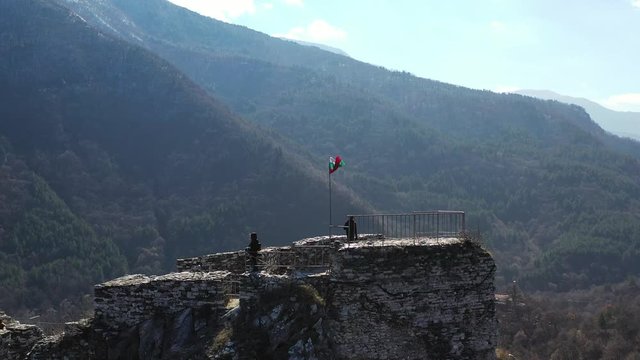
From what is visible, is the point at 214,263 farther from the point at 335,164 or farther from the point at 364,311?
the point at 364,311

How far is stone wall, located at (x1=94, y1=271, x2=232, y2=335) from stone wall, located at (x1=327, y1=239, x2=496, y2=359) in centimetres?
382

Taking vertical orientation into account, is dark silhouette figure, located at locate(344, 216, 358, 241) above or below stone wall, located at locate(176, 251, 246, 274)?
above

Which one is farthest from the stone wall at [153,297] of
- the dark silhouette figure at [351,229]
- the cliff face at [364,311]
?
the dark silhouette figure at [351,229]

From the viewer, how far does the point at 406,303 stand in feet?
55.7

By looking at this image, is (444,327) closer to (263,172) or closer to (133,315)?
(133,315)

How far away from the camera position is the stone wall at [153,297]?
752 inches

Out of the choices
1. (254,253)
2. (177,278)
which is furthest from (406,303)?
(177,278)

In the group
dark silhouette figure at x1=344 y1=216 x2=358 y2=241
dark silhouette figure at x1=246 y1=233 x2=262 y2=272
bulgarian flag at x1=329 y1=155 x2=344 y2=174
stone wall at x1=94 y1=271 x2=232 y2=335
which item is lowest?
stone wall at x1=94 y1=271 x2=232 y2=335

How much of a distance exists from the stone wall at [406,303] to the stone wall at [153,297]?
382 cm

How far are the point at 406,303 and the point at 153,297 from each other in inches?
290

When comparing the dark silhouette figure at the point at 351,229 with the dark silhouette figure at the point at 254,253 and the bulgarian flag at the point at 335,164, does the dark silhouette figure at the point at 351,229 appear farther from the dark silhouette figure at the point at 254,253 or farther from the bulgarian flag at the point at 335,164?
the dark silhouette figure at the point at 254,253

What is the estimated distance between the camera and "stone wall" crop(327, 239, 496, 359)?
55.5ft

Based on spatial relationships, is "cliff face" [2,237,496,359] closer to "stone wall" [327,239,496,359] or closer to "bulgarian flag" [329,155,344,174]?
"stone wall" [327,239,496,359]

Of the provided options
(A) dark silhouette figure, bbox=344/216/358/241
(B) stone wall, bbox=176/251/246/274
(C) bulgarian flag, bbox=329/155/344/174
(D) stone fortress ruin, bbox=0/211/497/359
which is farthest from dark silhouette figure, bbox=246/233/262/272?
(C) bulgarian flag, bbox=329/155/344/174
